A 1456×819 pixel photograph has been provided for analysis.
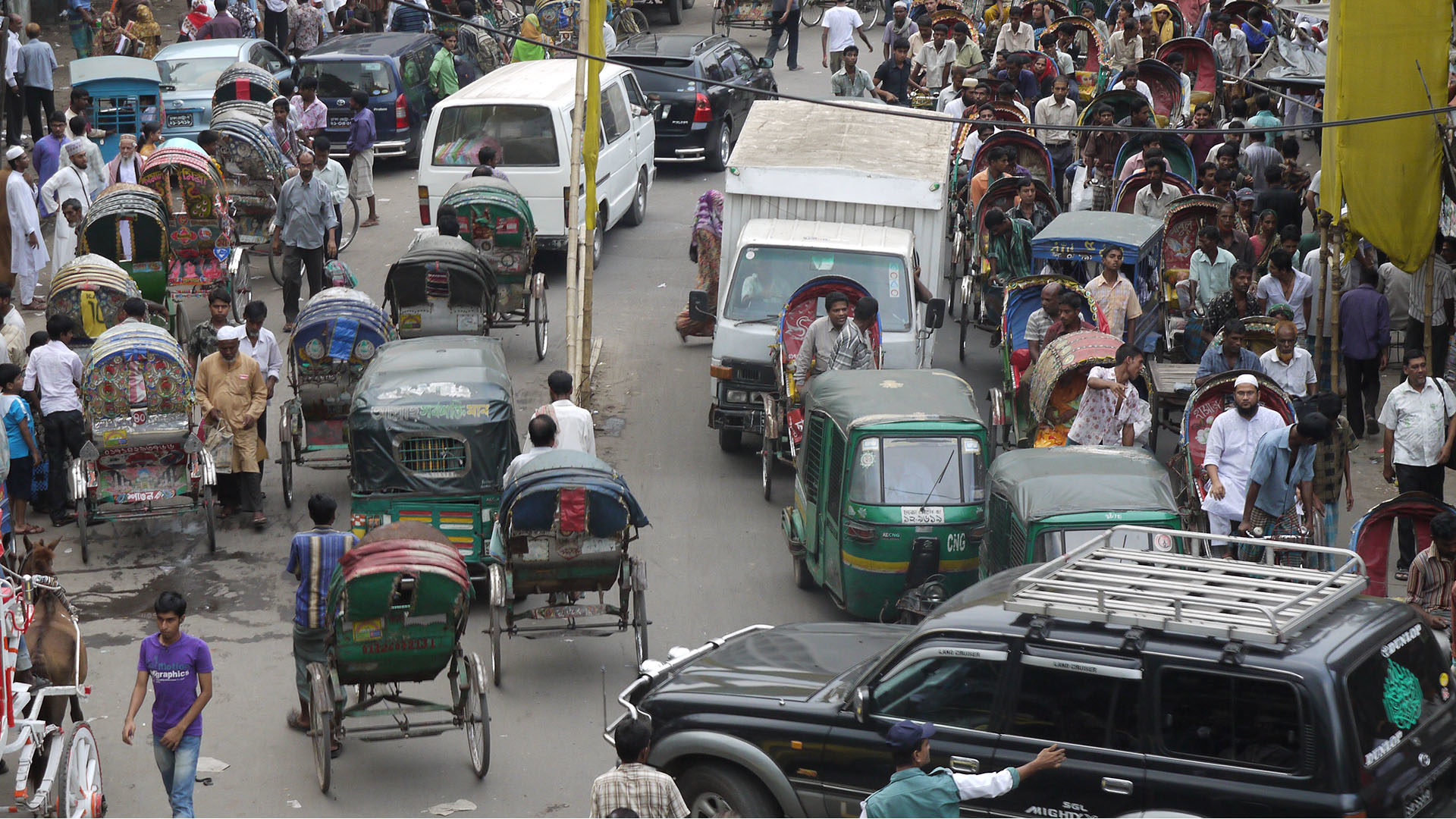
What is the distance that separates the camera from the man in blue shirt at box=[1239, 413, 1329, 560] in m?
10.6

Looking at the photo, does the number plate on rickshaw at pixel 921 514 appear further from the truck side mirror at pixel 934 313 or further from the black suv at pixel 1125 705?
the truck side mirror at pixel 934 313

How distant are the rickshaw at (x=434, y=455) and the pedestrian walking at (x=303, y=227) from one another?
230 inches

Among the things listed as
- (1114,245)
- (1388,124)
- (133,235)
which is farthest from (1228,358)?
(133,235)

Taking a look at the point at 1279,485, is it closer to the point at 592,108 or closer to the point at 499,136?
the point at 592,108

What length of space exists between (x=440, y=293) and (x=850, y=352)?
4582 mm

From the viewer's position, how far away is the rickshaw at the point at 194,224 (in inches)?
666

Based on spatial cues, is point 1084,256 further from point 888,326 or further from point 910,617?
point 910,617

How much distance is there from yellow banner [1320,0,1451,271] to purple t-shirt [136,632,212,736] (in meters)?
10.1

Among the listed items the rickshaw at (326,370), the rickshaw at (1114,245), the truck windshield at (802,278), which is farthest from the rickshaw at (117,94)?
the rickshaw at (1114,245)

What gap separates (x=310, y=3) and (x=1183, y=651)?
25108 mm

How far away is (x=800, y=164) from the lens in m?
15.5

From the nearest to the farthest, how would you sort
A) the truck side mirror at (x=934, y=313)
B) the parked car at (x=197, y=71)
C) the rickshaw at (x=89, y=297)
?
the truck side mirror at (x=934, y=313) → the rickshaw at (x=89, y=297) → the parked car at (x=197, y=71)

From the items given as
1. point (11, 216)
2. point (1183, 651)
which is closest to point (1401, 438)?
point (1183, 651)

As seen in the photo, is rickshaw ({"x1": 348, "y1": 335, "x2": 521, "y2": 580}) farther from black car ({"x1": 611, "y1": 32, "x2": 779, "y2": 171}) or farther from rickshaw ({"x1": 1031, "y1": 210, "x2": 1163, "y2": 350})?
black car ({"x1": 611, "y1": 32, "x2": 779, "y2": 171})
